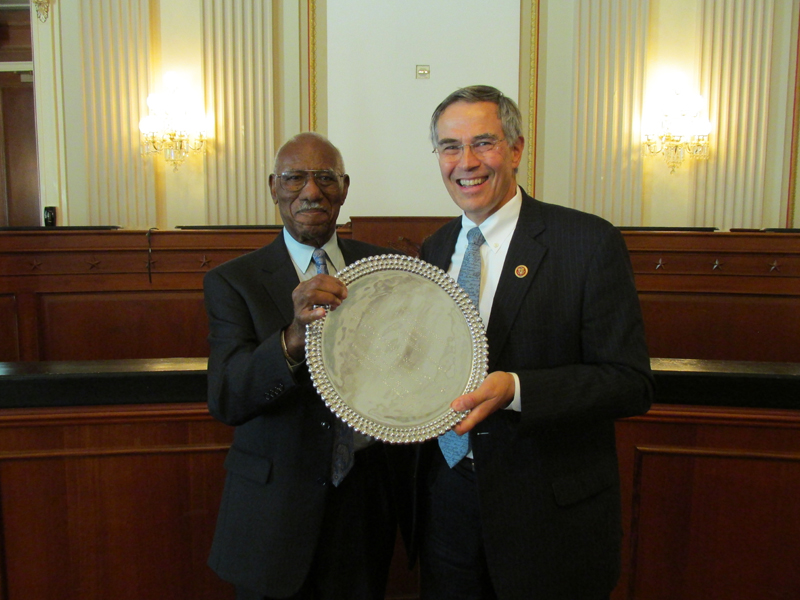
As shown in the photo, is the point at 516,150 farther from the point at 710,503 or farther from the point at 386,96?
the point at 386,96

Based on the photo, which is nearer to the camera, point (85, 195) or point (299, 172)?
point (299, 172)

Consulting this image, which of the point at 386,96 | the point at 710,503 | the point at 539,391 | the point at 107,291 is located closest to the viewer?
the point at 539,391

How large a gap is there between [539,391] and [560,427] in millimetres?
102

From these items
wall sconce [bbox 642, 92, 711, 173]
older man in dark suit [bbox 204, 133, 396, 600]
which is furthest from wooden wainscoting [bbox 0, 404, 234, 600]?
wall sconce [bbox 642, 92, 711, 173]

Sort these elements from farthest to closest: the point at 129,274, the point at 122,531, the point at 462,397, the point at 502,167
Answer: the point at 129,274
the point at 122,531
the point at 502,167
the point at 462,397

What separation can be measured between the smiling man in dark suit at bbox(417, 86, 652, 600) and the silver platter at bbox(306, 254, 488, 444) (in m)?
0.10

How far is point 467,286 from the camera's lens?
114cm

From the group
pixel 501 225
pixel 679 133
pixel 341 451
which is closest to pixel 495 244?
pixel 501 225

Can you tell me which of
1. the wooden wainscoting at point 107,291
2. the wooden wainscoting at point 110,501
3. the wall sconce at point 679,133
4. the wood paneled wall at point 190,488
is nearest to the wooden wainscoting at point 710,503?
the wood paneled wall at point 190,488

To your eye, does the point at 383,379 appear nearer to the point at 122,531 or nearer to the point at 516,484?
the point at 516,484

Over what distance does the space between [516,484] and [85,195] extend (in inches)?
248

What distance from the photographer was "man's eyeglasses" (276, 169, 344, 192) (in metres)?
1.26

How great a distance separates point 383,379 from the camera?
3.38 ft

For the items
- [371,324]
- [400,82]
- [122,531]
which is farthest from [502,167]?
[400,82]
